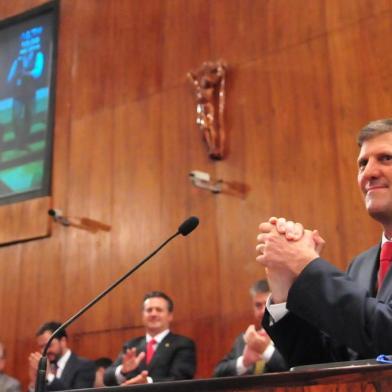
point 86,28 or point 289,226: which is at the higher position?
point 86,28

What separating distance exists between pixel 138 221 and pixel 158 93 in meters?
1.31

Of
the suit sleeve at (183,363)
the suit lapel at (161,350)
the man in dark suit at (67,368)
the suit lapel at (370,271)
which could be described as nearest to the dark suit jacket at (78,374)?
the man in dark suit at (67,368)

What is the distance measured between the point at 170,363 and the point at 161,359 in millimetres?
70

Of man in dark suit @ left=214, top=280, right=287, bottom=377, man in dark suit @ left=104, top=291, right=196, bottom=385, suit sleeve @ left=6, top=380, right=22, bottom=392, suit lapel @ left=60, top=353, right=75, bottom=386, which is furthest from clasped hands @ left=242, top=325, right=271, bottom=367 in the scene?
suit sleeve @ left=6, top=380, right=22, bottom=392

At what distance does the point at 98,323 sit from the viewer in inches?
243

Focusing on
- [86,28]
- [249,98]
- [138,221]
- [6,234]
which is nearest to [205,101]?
[249,98]

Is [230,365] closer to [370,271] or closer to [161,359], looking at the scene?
[161,359]

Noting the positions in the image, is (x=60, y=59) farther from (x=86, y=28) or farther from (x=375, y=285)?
(x=375, y=285)

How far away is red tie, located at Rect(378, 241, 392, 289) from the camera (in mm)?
1843

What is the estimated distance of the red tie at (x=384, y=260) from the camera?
184cm

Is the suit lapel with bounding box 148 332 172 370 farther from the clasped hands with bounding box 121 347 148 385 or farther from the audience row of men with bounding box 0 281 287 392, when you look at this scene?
the clasped hands with bounding box 121 347 148 385

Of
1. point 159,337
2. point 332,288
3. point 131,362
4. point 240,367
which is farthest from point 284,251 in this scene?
point 159,337

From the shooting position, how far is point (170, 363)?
15.3 ft

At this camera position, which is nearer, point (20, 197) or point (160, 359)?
point (160, 359)
